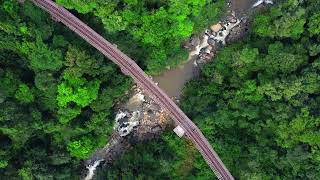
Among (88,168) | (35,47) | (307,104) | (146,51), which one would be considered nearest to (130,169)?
(88,168)

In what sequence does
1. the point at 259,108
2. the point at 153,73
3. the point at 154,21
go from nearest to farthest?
1. the point at 154,21
2. the point at 259,108
3. the point at 153,73

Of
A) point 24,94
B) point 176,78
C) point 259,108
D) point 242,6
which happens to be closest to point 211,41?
point 242,6

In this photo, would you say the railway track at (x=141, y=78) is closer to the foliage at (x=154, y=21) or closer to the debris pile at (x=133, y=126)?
the foliage at (x=154, y=21)

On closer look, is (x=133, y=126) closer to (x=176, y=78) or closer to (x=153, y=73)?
(x=176, y=78)

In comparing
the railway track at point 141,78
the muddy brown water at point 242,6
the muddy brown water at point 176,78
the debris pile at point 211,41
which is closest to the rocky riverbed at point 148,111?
the debris pile at point 211,41

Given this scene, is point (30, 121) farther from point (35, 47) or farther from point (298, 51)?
point (298, 51)

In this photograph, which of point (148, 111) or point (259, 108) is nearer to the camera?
point (259, 108)
